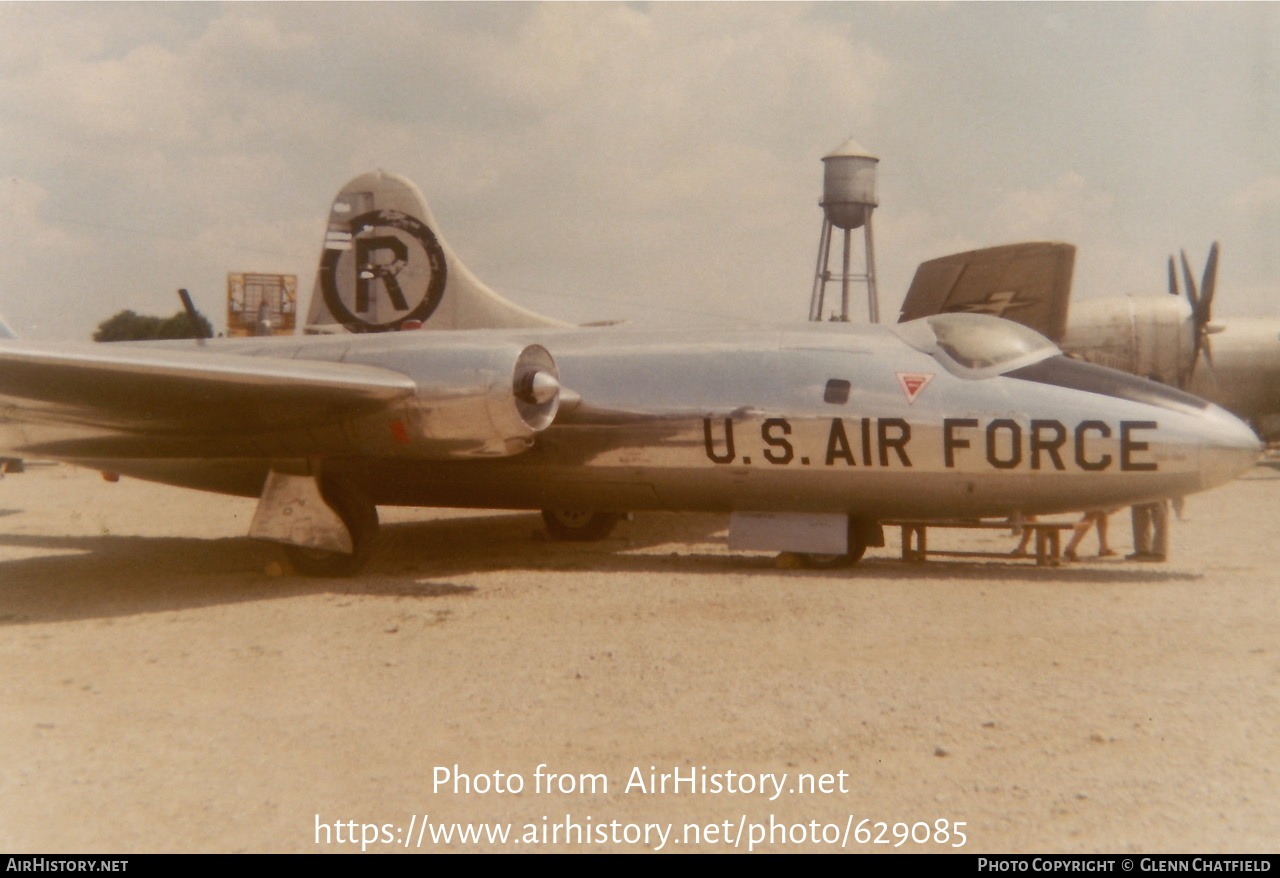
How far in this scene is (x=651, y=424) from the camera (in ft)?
34.4

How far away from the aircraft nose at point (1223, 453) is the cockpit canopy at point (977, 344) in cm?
157

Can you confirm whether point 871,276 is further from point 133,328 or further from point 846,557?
point 133,328

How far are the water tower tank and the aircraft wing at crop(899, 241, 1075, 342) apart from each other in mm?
13120

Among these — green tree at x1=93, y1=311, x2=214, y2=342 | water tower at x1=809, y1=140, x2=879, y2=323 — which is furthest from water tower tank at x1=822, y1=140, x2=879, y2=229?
green tree at x1=93, y1=311, x2=214, y2=342

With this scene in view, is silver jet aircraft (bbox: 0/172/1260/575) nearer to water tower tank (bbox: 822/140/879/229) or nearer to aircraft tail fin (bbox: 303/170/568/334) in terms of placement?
aircraft tail fin (bbox: 303/170/568/334)

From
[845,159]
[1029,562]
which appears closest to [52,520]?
[1029,562]

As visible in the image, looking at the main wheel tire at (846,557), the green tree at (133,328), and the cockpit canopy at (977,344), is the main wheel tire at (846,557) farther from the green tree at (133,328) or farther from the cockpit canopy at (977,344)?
the green tree at (133,328)

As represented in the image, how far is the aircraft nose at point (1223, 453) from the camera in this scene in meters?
9.19

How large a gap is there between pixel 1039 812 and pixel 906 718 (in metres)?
1.30

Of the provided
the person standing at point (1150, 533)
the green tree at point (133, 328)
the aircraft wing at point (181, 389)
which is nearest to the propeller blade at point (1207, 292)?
the person standing at point (1150, 533)

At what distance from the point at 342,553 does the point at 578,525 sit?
Result: 154 inches

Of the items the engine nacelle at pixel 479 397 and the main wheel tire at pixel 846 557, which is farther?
the main wheel tire at pixel 846 557

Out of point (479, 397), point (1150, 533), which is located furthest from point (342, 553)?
point (1150, 533)

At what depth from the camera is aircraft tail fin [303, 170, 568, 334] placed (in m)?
13.4
